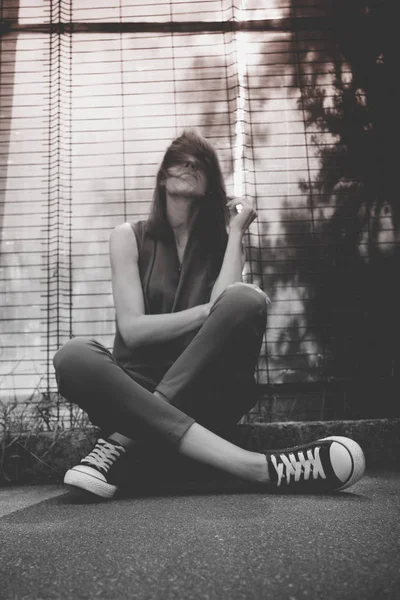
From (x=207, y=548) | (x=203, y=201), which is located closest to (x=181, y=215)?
(x=203, y=201)

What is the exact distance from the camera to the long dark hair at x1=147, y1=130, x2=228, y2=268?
66.2 inches

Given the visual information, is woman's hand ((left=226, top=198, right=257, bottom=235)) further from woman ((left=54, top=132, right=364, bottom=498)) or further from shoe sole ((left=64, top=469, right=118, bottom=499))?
shoe sole ((left=64, top=469, right=118, bottom=499))

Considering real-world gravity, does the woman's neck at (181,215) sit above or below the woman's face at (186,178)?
below

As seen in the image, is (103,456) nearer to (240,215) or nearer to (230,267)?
(230,267)

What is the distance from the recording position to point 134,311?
4.89 feet

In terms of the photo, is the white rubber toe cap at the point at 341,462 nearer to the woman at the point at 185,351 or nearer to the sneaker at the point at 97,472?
the woman at the point at 185,351

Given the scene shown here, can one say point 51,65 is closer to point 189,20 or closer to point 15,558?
point 189,20

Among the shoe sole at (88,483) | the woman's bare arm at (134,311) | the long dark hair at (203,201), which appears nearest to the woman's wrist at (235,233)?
the long dark hair at (203,201)

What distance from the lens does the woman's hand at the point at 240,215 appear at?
1.65 metres

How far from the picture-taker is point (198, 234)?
171 centimetres

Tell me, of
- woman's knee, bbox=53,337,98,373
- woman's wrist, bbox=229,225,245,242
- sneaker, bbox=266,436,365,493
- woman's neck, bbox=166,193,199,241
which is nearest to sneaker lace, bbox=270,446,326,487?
sneaker, bbox=266,436,365,493

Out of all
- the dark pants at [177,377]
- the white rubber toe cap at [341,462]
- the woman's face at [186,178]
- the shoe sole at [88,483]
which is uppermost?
the woman's face at [186,178]

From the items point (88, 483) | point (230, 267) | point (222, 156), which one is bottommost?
point (88, 483)

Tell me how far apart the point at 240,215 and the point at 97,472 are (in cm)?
92
